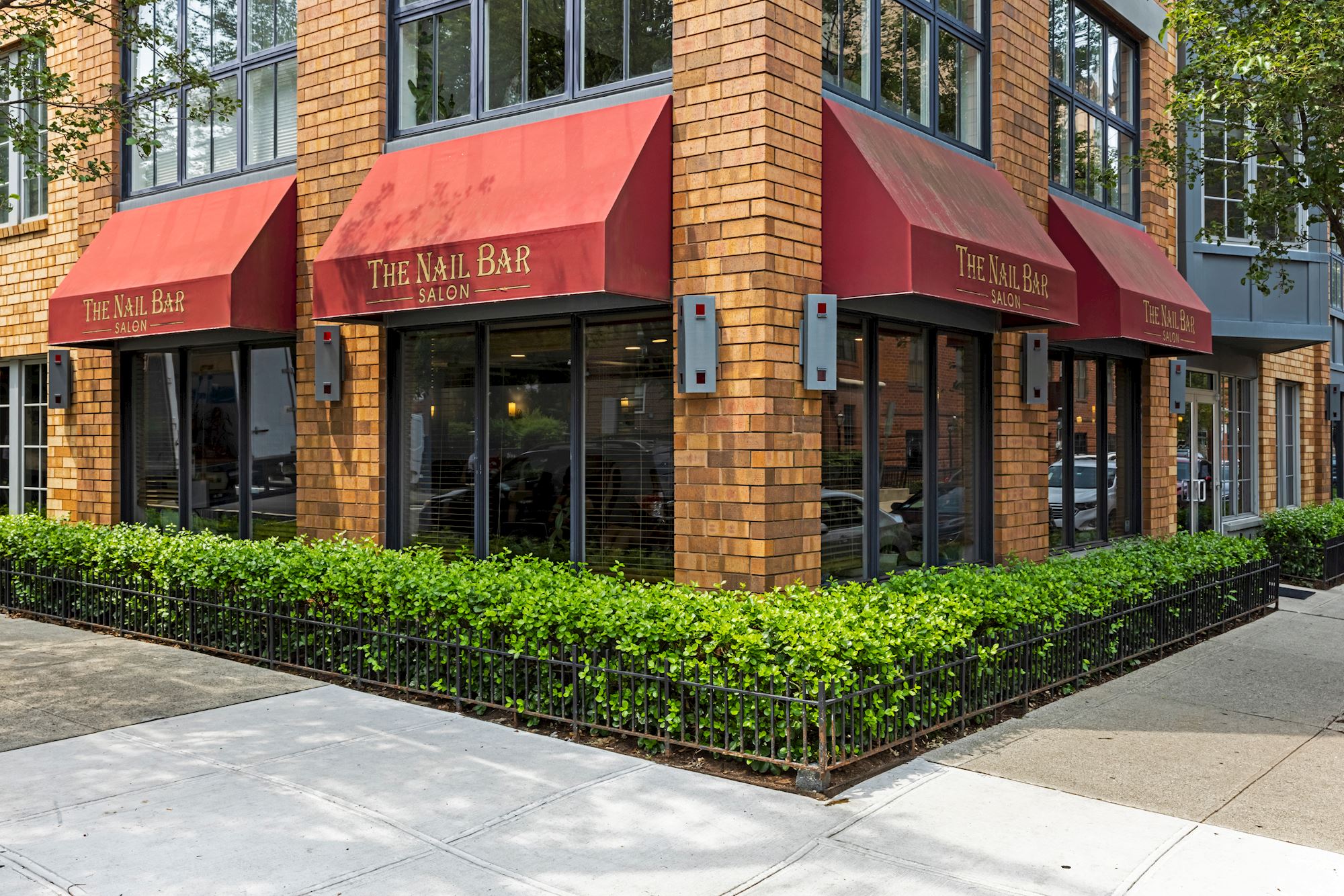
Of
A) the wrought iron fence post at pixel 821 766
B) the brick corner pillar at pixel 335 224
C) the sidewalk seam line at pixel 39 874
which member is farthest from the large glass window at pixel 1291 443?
the sidewalk seam line at pixel 39 874

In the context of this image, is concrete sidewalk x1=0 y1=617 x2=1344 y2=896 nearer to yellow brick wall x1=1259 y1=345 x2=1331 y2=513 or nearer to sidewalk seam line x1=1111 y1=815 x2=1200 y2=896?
sidewalk seam line x1=1111 y1=815 x2=1200 y2=896

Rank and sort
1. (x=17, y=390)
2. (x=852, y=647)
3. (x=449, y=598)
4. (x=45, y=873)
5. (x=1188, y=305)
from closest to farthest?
1. (x=45, y=873)
2. (x=852, y=647)
3. (x=449, y=598)
4. (x=1188, y=305)
5. (x=17, y=390)

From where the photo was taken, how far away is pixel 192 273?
9.94 meters

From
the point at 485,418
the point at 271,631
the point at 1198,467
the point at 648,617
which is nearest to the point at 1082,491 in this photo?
the point at 1198,467

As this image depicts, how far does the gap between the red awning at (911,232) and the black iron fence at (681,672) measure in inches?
97.4

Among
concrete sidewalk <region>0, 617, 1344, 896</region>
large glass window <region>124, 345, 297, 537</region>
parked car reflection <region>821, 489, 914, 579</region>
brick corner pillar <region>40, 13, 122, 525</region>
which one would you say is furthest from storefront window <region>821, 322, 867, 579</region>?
brick corner pillar <region>40, 13, 122, 525</region>

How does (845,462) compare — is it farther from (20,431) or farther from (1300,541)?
(20,431)

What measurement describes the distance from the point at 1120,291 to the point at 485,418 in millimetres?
5950

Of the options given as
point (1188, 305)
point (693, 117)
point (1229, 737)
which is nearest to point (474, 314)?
point (693, 117)

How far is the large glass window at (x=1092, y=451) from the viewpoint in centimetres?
1170

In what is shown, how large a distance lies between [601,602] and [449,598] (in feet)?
3.97

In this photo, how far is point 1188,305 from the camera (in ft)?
38.9

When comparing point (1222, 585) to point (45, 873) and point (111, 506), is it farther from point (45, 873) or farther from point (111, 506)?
point (111, 506)

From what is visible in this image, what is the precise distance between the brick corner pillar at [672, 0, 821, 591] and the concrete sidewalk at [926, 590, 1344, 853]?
191 centimetres
